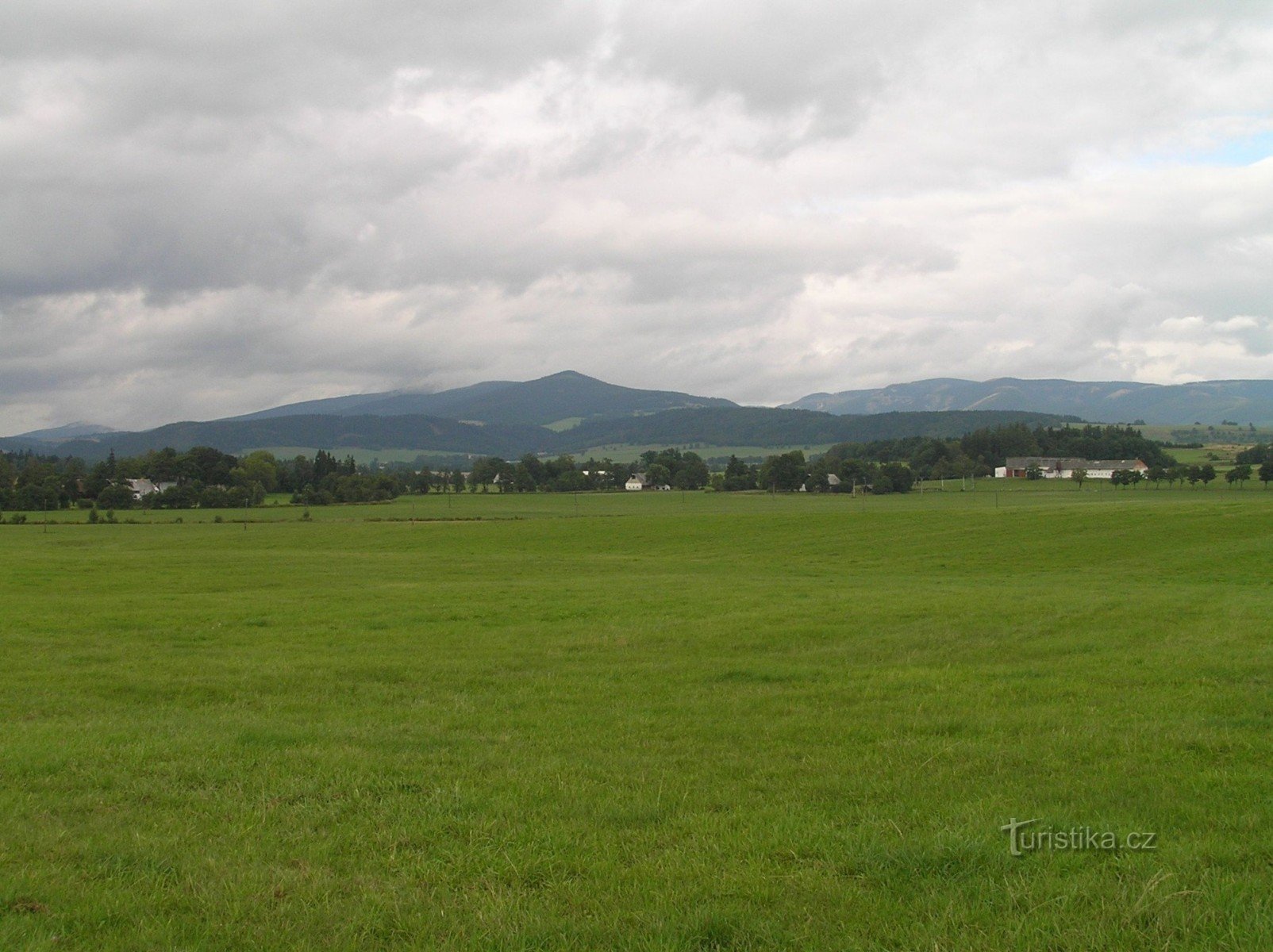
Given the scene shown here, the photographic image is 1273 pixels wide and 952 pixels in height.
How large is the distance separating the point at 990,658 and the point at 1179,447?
20045cm

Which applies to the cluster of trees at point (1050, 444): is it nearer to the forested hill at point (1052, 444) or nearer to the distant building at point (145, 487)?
the forested hill at point (1052, 444)

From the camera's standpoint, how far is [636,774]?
859 centimetres

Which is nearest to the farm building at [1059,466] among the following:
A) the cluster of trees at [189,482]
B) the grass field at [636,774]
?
the cluster of trees at [189,482]

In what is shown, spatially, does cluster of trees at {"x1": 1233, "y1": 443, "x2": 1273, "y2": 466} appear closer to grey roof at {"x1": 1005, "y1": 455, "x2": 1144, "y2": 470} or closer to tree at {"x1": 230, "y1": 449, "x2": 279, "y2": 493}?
grey roof at {"x1": 1005, "y1": 455, "x2": 1144, "y2": 470}

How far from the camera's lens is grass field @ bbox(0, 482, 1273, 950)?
18.6 ft

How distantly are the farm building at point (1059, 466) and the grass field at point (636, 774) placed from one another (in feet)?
492

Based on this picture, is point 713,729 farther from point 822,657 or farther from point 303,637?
point 303,637

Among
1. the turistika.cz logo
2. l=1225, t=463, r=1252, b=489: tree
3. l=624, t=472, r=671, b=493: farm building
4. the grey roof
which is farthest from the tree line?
the turistika.cz logo

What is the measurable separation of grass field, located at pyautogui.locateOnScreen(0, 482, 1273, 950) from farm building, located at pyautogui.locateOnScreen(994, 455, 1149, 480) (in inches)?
5906

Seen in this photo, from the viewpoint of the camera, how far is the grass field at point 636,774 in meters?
5.67

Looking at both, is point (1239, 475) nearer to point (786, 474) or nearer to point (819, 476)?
point (819, 476)

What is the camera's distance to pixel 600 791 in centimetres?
805

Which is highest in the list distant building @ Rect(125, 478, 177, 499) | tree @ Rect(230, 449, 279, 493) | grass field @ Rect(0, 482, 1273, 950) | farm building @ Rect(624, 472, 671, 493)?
tree @ Rect(230, 449, 279, 493)

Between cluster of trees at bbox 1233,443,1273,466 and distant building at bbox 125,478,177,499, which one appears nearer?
cluster of trees at bbox 1233,443,1273,466
